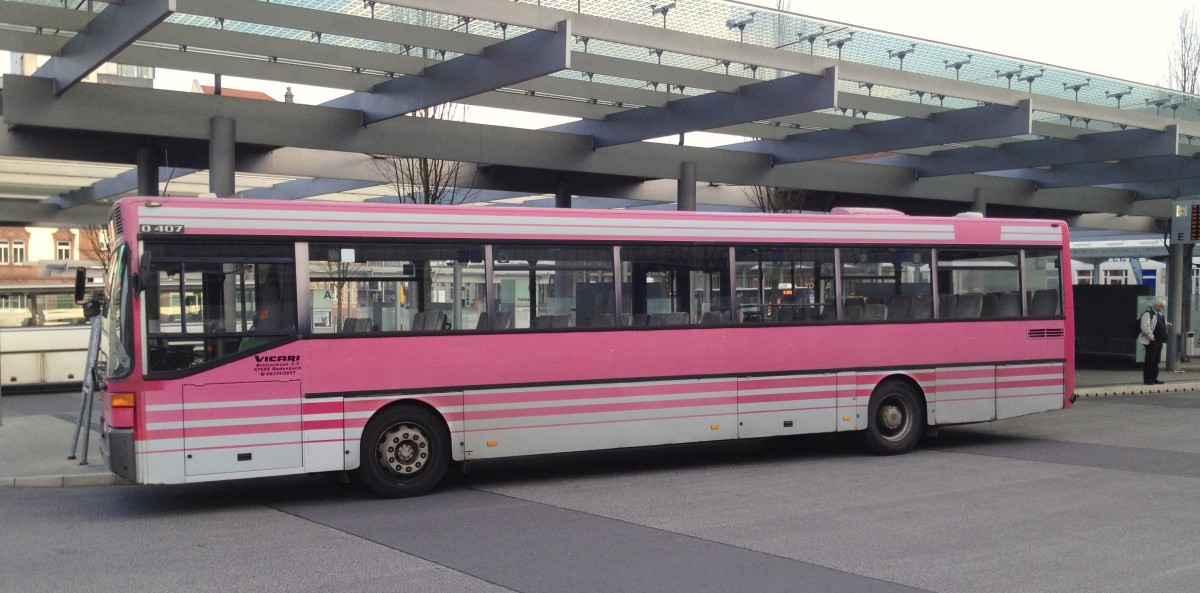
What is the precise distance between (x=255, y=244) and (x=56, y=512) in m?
3.16

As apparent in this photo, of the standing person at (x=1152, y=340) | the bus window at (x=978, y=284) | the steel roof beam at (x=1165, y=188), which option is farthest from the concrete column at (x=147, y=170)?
the steel roof beam at (x=1165, y=188)

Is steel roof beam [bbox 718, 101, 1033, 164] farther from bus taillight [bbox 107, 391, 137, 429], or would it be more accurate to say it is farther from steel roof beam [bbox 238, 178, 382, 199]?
bus taillight [bbox 107, 391, 137, 429]

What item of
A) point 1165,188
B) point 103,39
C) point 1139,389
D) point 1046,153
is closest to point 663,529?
point 103,39

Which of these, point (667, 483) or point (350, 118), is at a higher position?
point (350, 118)

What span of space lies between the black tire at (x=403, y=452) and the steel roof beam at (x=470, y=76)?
4.89 meters

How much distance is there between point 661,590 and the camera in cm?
736

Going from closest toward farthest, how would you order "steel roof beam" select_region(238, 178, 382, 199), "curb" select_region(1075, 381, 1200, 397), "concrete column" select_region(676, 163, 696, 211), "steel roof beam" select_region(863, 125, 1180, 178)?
1. "steel roof beam" select_region(863, 125, 1180, 178)
2. "concrete column" select_region(676, 163, 696, 211)
3. "curb" select_region(1075, 381, 1200, 397)
4. "steel roof beam" select_region(238, 178, 382, 199)

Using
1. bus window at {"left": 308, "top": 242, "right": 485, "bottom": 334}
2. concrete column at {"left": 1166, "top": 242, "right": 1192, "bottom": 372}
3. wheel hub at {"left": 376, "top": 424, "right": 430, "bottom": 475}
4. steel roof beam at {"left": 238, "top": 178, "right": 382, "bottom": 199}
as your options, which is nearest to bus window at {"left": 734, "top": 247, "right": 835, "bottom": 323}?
bus window at {"left": 308, "top": 242, "right": 485, "bottom": 334}

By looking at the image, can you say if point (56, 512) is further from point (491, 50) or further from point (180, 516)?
point (491, 50)

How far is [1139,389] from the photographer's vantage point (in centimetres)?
2312

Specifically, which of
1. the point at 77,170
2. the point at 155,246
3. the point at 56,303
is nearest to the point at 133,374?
the point at 155,246

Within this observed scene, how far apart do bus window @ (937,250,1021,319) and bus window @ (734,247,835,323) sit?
1.73 meters

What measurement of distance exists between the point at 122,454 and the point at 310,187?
1584cm

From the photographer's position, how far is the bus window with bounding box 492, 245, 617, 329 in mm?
11906
